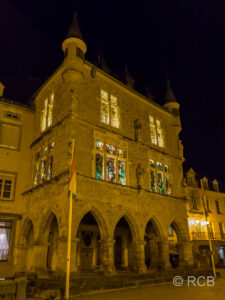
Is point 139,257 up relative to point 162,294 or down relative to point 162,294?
up

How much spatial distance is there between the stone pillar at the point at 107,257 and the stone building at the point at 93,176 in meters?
0.05

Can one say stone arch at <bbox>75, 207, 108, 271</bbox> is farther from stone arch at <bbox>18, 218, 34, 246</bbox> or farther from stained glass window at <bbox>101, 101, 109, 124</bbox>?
stained glass window at <bbox>101, 101, 109, 124</bbox>

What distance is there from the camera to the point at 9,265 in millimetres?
14594

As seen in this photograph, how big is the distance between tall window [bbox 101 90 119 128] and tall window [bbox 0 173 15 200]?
687 centimetres

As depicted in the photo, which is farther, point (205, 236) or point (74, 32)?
point (205, 236)

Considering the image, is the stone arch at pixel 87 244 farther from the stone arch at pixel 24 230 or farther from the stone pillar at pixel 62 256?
the stone pillar at pixel 62 256

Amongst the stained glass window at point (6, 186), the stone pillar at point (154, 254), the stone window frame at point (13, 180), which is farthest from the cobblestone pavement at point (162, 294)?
the stained glass window at point (6, 186)

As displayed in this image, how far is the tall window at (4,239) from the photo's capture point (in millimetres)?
14719

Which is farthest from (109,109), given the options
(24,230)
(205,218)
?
(205,218)

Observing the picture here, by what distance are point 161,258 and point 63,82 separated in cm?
1273

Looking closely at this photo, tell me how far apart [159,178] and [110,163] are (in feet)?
15.7

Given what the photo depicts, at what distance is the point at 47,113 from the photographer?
55.1 ft

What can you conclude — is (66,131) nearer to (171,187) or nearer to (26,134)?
(26,134)

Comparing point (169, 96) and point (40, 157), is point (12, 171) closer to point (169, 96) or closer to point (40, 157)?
point (40, 157)
